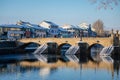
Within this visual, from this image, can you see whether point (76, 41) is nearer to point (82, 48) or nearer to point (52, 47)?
point (82, 48)

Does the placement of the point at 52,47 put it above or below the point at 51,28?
below

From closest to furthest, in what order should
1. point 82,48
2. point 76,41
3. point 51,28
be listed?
1. point 82,48
2. point 76,41
3. point 51,28

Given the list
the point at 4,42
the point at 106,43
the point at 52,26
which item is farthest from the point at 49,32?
the point at 106,43

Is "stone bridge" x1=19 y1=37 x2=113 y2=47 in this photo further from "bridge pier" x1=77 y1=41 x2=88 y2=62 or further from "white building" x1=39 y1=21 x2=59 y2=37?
"white building" x1=39 y1=21 x2=59 y2=37

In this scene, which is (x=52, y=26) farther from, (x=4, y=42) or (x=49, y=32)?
(x=4, y=42)

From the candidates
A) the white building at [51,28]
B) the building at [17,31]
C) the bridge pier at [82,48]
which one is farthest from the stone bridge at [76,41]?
the white building at [51,28]

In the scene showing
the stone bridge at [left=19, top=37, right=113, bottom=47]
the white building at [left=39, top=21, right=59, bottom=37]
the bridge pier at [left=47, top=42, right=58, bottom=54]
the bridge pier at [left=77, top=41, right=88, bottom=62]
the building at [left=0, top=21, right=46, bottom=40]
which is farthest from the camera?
the white building at [left=39, top=21, right=59, bottom=37]

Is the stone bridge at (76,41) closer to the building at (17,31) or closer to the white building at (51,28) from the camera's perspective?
the building at (17,31)

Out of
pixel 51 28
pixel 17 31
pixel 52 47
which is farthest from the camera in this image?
pixel 51 28

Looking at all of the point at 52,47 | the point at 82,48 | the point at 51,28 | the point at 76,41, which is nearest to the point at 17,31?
the point at 51,28

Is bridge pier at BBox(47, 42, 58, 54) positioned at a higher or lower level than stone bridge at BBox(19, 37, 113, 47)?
lower

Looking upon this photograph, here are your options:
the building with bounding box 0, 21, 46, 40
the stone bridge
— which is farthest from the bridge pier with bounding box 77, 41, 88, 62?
the building with bounding box 0, 21, 46, 40

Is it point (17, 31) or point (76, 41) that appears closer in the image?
point (76, 41)

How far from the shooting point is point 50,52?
60.7 metres
